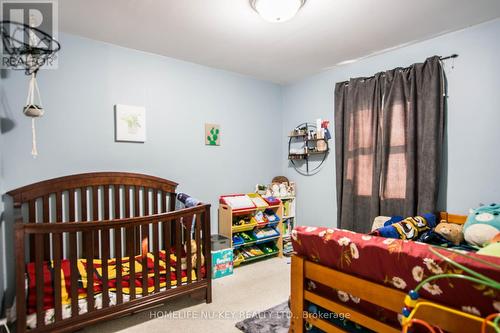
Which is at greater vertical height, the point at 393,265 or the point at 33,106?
the point at 33,106

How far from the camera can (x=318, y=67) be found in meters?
3.33

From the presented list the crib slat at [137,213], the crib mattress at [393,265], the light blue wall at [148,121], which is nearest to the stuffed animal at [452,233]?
the crib mattress at [393,265]

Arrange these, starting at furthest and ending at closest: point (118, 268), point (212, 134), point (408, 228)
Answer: point (212, 134) → point (408, 228) → point (118, 268)

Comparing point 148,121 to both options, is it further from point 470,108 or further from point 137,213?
point 470,108

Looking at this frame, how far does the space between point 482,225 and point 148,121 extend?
3055 mm

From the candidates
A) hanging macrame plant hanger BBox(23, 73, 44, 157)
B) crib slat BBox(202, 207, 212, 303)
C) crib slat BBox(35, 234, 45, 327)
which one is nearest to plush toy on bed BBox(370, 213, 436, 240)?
crib slat BBox(202, 207, 212, 303)

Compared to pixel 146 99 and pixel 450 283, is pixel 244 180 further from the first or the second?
pixel 450 283

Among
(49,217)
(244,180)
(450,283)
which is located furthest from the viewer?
(244,180)

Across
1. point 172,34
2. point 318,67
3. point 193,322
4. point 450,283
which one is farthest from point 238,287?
point 318,67

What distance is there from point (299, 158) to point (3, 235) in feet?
10.4

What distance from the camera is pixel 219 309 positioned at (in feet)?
7.20

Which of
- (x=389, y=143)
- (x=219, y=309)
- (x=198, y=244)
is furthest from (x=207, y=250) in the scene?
(x=389, y=143)
